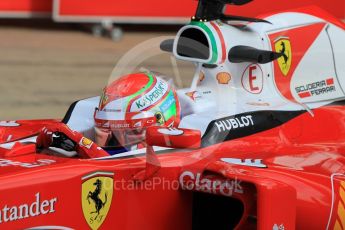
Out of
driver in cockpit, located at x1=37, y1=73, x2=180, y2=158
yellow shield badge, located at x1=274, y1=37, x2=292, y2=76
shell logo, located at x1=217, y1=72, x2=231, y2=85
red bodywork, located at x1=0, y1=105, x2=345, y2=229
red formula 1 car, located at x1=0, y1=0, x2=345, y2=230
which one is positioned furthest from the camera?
yellow shield badge, located at x1=274, y1=37, x2=292, y2=76

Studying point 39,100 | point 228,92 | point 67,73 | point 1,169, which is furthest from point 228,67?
point 67,73

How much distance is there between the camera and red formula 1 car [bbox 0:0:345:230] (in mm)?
3510

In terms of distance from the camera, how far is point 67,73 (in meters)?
8.91

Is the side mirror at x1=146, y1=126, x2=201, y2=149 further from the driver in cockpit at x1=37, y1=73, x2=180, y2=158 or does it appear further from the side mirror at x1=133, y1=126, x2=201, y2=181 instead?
the driver in cockpit at x1=37, y1=73, x2=180, y2=158

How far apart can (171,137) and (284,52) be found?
4.45 feet

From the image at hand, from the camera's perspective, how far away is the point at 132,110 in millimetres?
3877

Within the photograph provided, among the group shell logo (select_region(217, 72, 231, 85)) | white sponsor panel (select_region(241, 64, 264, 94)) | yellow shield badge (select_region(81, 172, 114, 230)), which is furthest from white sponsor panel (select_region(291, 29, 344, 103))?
yellow shield badge (select_region(81, 172, 114, 230))

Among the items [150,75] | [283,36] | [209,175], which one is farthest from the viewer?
[283,36]

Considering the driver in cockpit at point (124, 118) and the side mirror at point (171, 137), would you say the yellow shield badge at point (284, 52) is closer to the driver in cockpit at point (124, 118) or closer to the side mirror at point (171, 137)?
the driver in cockpit at point (124, 118)

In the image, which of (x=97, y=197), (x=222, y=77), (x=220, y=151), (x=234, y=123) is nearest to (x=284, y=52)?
(x=222, y=77)

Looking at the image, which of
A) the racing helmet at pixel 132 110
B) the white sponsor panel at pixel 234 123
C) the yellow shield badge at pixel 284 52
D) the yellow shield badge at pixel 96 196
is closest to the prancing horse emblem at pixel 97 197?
the yellow shield badge at pixel 96 196

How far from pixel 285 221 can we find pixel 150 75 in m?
1.01

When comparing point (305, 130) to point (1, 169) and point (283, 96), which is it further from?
point (1, 169)

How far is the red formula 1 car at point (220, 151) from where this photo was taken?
11.5 feet
